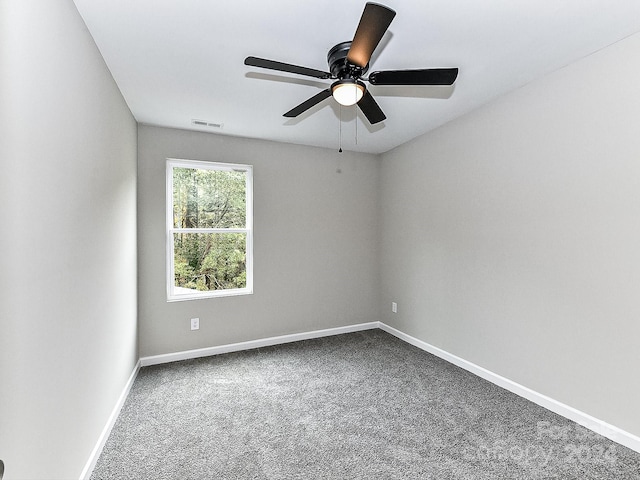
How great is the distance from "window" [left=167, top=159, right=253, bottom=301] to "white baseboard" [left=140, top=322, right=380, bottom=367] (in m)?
0.61

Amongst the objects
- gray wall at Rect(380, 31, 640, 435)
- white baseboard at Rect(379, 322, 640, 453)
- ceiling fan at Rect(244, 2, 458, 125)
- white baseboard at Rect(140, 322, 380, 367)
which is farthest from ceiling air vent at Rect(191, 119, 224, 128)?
white baseboard at Rect(379, 322, 640, 453)

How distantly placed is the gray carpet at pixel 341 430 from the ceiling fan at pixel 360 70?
2204 mm

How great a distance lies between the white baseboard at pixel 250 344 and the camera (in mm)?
3539

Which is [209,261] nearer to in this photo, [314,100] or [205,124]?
[205,124]

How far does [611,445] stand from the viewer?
6.95 ft

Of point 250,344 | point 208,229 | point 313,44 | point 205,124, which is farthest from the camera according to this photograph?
point 250,344

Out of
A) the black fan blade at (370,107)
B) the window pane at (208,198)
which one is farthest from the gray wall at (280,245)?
the black fan blade at (370,107)

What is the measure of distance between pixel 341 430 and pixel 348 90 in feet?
7.36

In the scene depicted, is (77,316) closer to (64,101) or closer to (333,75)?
(64,101)

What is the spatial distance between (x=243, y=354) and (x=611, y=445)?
125 inches

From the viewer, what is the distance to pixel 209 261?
3848mm

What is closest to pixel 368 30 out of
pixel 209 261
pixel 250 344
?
pixel 209 261

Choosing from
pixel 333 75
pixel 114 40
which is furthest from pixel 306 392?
pixel 114 40

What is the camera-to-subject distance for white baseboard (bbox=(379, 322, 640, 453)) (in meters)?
2.13
